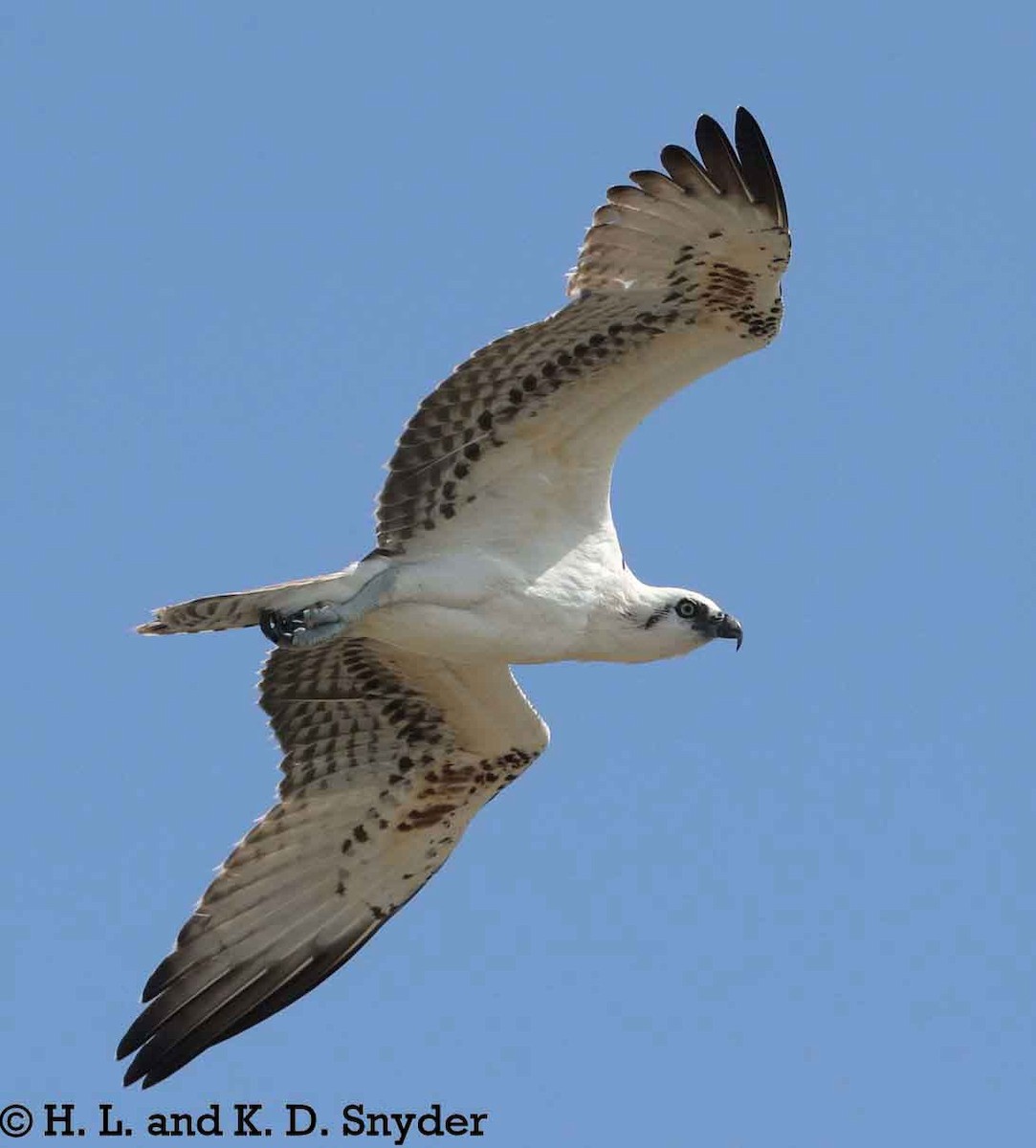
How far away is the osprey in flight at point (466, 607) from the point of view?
12094 millimetres

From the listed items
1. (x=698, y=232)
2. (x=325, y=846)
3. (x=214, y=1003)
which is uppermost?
(x=698, y=232)

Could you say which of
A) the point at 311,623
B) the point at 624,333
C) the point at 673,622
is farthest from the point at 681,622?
the point at 311,623

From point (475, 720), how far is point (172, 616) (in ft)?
6.86

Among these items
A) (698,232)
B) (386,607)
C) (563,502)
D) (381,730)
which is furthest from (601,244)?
(381,730)

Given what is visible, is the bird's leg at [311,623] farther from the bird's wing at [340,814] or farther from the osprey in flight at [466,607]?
the bird's wing at [340,814]

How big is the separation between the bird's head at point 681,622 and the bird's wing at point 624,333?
2.61 feet

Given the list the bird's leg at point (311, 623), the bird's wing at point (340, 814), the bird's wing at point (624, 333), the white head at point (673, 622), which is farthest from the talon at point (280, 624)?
the white head at point (673, 622)

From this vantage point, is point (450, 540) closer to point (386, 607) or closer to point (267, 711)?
point (386, 607)

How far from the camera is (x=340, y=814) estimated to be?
13719mm

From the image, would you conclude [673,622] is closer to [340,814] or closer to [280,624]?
[280,624]

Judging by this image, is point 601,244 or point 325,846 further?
point 325,846

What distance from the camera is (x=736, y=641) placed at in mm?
12812

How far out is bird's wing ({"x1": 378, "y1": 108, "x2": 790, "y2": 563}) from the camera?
12.0 m

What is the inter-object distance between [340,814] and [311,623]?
1799mm
